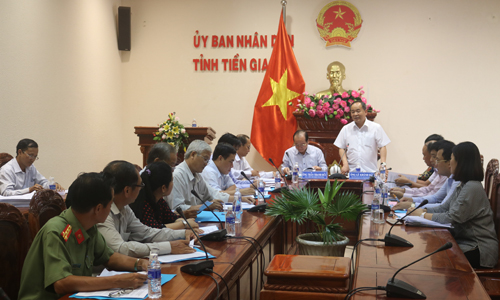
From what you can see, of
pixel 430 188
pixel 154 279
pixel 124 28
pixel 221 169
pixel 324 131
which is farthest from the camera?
pixel 124 28

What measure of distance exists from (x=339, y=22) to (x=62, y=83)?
4213 millimetres

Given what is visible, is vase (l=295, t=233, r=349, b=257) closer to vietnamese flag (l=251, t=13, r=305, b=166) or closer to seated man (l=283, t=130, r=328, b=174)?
seated man (l=283, t=130, r=328, b=174)

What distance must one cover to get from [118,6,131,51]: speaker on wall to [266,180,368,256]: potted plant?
5451mm

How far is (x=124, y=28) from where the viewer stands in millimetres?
7660

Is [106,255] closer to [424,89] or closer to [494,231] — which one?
[494,231]

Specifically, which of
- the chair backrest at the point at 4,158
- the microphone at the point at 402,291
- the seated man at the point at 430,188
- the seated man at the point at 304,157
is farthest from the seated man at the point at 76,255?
the seated man at the point at 304,157

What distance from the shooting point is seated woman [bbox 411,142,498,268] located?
9.08ft

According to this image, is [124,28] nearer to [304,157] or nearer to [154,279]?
[304,157]

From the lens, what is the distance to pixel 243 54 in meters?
7.67

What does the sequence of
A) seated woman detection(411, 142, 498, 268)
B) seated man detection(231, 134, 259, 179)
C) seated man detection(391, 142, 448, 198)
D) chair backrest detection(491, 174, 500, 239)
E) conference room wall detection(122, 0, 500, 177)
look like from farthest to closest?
1. conference room wall detection(122, 0, 500, 177)
2. seated man detection(231, 134, 259, 179)
3. seated man detection(391, 142, 448, 198)
4. chair backrest detection(491, 174, 500, 239)
5. seated woman detection(411, 142, 498, 268)

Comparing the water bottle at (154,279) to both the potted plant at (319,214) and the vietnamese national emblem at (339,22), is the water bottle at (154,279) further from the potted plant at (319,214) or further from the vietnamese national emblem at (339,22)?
the vietnamese national emblem at (339,22)

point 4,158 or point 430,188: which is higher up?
point 4,158

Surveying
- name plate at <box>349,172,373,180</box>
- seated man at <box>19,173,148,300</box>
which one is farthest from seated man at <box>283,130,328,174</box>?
seated man at <box>19,173,148,300</box>

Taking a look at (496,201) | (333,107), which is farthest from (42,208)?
(333,107)
